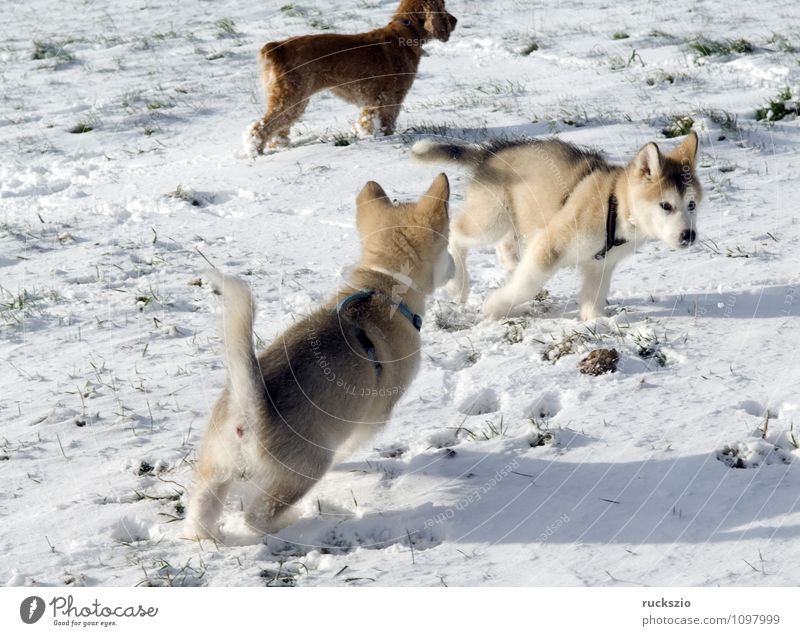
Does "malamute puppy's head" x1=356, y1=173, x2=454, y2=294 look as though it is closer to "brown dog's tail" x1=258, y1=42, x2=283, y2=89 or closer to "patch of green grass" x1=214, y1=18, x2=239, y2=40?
"brown dog's tail" x1=258, y1=42, x2=283, y2=89

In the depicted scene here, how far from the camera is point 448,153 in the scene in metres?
5.51

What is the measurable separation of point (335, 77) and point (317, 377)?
5.49 meters

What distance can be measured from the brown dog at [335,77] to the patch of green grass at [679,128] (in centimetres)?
255

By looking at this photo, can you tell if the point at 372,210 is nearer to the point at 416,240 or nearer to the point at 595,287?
the point at 416,240

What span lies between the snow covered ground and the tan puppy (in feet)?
0.90

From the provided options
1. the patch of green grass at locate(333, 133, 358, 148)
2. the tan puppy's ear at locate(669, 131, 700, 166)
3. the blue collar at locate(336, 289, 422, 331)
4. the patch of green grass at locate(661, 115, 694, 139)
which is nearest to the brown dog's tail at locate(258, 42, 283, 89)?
the patch of green grass at locate(333, 133, 358, 148)

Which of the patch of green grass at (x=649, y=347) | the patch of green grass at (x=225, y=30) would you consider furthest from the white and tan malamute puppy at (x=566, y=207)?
the patch of green grass at (x=225, y=30)

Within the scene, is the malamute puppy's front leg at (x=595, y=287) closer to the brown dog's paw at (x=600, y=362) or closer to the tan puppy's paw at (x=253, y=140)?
the brown dog's paw at (x=600, y=362)

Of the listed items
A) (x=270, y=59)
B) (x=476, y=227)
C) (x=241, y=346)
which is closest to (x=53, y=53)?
(x=270, y=59)

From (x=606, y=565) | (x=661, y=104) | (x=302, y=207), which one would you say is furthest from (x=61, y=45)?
(x=606, y=565)

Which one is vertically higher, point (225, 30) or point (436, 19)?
point (436, 19)

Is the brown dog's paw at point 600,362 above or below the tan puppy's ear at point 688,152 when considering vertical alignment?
below

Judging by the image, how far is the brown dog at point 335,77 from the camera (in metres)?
8.06

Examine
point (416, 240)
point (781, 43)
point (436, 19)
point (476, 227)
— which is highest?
point (436, 19)
